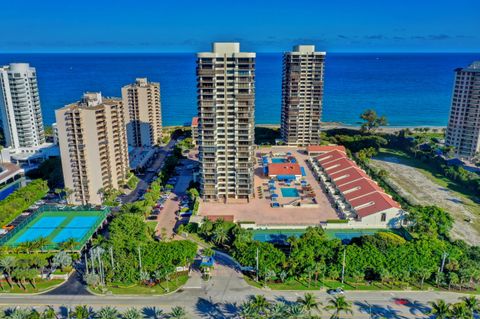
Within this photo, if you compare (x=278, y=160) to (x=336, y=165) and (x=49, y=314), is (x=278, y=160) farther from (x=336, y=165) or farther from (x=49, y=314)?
(x=49, y=314)

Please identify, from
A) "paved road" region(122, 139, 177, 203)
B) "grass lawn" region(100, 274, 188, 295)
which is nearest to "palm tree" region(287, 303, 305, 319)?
"grass lawn" region(100, 274, 188, 295)

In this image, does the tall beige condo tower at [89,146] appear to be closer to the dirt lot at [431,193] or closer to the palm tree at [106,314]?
the palm tree at [106,314]

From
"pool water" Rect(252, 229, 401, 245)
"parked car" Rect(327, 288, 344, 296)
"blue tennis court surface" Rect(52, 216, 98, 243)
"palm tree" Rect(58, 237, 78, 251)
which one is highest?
"palm tree" Rect(58, 237, 78, 251)

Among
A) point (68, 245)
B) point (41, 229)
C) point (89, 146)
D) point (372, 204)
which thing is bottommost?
point (41, 229)

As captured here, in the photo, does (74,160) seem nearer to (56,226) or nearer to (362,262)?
(56,226)

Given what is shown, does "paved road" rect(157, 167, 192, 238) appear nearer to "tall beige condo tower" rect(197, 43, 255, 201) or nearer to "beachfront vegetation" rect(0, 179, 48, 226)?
"tall beige condo tower" rect(197, 43, 255, 201)

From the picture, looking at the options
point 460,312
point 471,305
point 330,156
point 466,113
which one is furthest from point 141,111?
point 471,305

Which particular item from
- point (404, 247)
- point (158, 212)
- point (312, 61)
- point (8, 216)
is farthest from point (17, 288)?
point (312, 61)

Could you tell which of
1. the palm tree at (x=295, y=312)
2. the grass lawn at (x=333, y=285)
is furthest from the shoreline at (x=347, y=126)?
the palm tree at (x=295, y=312)
